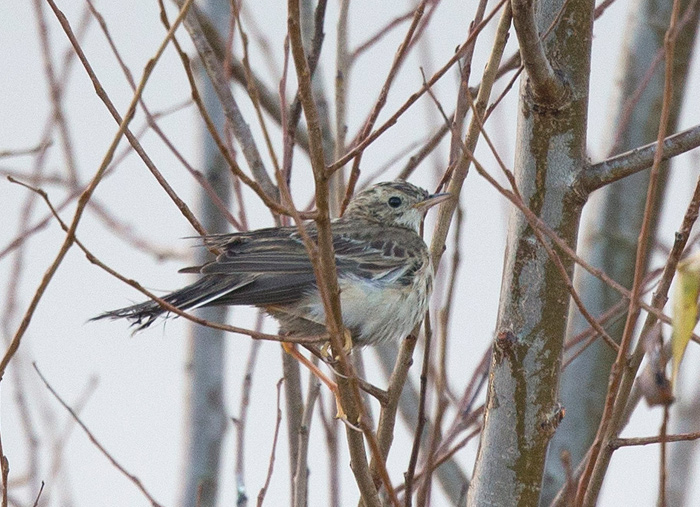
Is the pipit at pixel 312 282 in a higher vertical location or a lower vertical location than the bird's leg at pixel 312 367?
higher

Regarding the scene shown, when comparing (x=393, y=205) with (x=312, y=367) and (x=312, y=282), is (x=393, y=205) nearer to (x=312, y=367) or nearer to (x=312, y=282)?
(x=312, y=282)

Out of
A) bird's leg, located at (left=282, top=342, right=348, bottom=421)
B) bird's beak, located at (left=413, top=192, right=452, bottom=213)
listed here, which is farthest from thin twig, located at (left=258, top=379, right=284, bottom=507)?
bird's beak, located at (left=413, top=192, right=452, bottom=213)

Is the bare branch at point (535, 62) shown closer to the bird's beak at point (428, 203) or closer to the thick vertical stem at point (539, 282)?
the thick vertical stem at point (539, 282)

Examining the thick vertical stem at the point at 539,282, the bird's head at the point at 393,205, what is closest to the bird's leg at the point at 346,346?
the thick vertical stem at the point at 539,282

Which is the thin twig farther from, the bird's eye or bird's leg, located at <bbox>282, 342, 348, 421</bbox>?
the bird's eye

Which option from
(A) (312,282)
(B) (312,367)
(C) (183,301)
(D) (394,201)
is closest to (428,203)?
(D) (394,201)

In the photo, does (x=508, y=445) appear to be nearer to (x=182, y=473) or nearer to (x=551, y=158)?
(x=551, y=158)

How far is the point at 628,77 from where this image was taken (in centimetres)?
661

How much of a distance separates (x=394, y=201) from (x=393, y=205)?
0.08ft

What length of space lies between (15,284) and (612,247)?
12.4 ft

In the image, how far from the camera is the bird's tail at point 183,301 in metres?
3.52

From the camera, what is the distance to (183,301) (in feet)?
12.3

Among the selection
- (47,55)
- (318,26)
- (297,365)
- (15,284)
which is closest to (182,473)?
(15,284)

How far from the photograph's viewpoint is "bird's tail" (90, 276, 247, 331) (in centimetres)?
352
